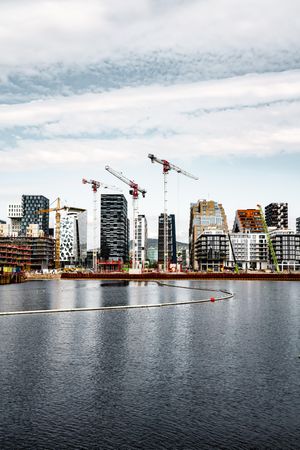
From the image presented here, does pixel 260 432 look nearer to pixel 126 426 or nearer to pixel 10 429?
pixel 126 426

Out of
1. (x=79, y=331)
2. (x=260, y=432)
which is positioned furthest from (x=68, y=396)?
(x=79, y=331)

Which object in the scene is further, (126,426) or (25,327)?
(25,327)

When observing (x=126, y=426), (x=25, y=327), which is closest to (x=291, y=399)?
(x=126, y=426)

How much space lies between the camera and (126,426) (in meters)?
27.1

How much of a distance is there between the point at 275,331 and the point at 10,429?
43.8 meters

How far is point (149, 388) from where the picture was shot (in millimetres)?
34594

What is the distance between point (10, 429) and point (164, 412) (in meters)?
9.11

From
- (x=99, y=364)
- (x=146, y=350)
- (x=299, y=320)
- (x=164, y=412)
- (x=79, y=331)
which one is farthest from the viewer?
(x=299, y=320)

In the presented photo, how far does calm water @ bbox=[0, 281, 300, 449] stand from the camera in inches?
1009

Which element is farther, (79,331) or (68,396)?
(79,331)

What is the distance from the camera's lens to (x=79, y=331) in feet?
205

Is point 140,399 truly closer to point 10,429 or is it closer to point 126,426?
point 126,426

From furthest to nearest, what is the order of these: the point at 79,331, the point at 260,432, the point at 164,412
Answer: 1. the point at 79,331
2. the point at 164,412
3. the point at 260,432

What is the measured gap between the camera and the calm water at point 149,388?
25.6 metres
